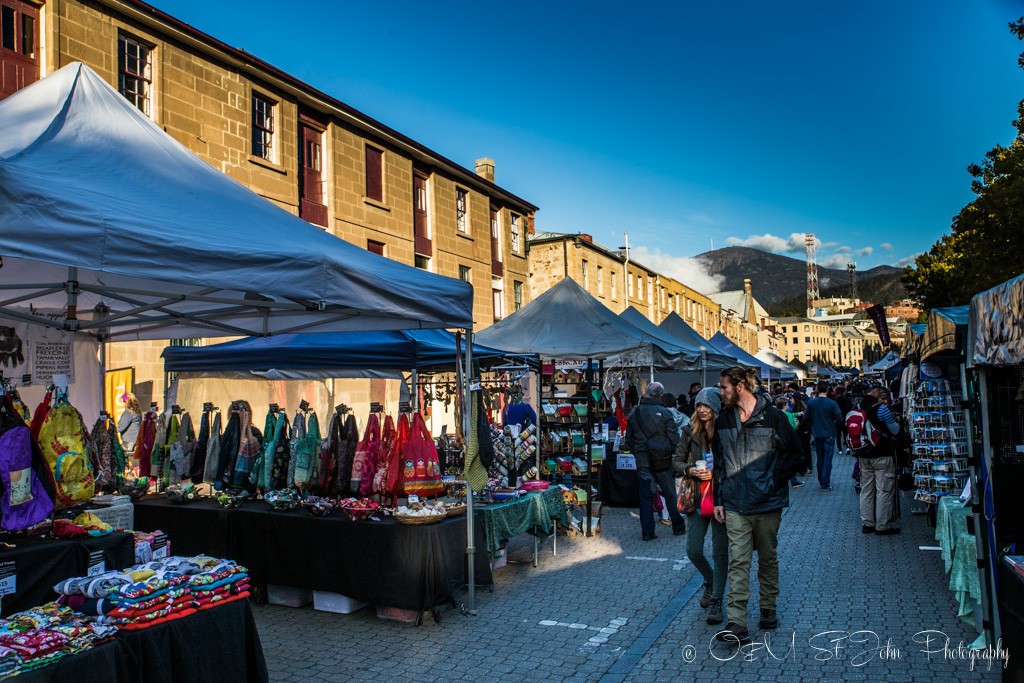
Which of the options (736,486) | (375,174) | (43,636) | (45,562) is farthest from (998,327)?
(375,174)

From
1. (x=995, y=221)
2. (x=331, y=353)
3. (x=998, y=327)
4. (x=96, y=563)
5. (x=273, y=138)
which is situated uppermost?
(x=273, y=138)

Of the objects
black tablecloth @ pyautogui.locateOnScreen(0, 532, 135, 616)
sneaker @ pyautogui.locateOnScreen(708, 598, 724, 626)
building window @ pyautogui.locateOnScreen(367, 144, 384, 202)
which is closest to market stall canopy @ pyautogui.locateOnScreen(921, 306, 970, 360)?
sneaker @ pyautogui.locateOnScreen(708, 598, 724, 626)

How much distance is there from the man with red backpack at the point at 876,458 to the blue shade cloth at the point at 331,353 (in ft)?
17.7

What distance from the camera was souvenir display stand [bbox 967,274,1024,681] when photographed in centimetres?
404

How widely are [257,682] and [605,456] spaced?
8.34 m

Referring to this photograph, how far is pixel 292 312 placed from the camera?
249 inches

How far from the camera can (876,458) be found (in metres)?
9.14

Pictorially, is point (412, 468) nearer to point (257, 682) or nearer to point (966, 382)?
point (257, 682)

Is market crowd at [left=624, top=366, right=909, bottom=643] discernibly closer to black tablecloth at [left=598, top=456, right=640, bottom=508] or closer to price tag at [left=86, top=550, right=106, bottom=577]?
price tag at [left=86, top=550, right=106, bottom=577]

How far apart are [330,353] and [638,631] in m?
4.39

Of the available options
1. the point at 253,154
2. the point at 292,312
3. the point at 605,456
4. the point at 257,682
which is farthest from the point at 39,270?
the point at 253,154

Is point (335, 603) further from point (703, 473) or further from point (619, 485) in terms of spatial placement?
point (619, 485)

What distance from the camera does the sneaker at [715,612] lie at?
19.0 feet

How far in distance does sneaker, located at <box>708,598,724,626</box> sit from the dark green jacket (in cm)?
103
